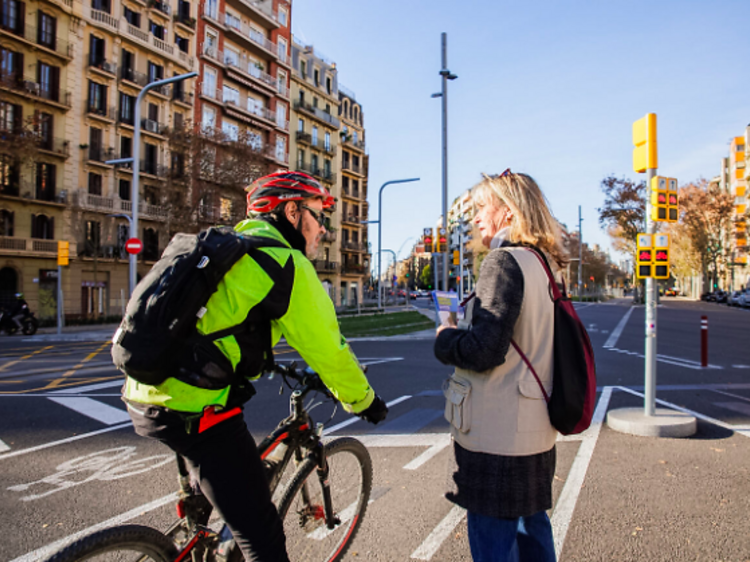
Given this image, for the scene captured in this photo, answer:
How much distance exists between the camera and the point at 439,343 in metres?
1.98

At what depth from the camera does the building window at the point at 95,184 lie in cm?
3133

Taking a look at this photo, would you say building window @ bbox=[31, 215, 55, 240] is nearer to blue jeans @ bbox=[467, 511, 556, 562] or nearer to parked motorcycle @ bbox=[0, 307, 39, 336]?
parked motorcycle @ bbox=[0, 307, 39, 336]

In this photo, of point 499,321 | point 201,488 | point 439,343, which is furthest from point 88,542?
point 499,321

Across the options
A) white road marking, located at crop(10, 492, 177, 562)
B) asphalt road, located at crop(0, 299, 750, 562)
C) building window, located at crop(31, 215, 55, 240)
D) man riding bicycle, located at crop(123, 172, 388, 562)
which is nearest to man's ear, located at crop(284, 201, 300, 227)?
man riding bicycle, located at crop(123, 172, 388, 562)

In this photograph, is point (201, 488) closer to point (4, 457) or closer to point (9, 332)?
point (4, 457)

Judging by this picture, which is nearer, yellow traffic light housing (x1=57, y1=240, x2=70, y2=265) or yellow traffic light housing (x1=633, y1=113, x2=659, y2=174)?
yellow traffic light housing (x1=633, y1=113, x2=659, y2=174)

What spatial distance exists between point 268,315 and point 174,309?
297mm

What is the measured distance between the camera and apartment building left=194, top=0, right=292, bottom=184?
1511 inches

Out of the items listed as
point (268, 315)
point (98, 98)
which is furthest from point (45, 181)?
point (268, 315)

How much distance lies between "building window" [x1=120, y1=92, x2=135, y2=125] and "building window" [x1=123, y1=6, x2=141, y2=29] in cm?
469

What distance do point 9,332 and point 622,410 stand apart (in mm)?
20744

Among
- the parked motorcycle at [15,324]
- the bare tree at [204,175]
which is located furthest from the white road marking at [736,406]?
the bare tree at [204,175]

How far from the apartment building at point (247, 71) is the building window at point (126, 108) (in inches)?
169

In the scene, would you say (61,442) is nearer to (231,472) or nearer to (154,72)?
(231,472)
